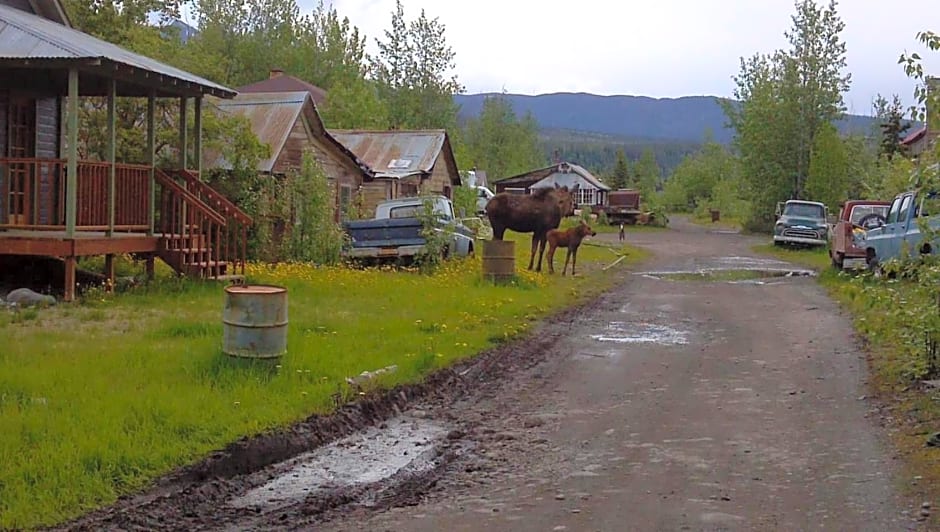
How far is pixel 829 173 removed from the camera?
48.3m

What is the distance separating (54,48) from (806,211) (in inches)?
1177

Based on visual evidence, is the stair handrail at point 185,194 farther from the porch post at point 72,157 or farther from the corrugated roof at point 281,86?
the corrugated roof at point 281,86

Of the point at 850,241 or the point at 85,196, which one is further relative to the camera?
the point at 850,241

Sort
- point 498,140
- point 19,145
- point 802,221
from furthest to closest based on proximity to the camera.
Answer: point 498,140, point 802,221, point 19,145

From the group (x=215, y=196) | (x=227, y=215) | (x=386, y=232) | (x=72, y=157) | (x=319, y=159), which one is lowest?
Result: (x=386, y=232)

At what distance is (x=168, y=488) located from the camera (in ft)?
22.7

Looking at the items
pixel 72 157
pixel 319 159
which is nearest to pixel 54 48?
pixel 72 157

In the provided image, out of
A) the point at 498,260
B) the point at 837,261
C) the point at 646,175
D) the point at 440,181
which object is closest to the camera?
the point at 498,260

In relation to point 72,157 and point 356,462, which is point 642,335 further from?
point 72,157

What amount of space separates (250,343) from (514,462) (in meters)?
3.17

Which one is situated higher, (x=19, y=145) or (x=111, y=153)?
(x=19, y=145)

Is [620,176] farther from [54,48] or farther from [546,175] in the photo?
[54,48]

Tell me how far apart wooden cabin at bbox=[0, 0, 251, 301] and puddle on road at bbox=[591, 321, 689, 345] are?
7.19m

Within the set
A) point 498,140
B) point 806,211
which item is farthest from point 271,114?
point 498,140
